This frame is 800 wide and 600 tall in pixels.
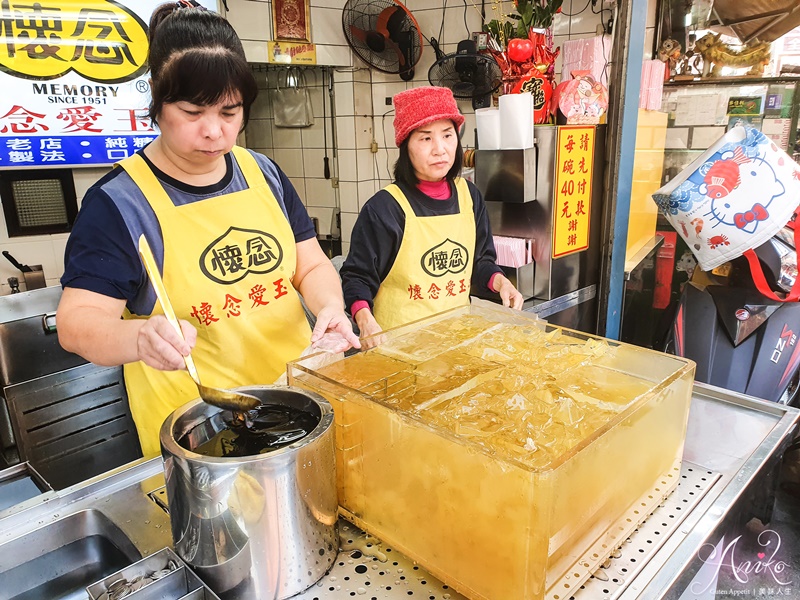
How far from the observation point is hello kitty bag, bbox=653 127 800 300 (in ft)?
7.12

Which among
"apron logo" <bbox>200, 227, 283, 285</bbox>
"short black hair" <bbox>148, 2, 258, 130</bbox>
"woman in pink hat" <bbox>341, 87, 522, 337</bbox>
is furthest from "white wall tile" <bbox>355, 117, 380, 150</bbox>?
"short black hair" <bbox>148, 2, 258, 130</bbox>

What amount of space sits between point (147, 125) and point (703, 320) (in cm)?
302

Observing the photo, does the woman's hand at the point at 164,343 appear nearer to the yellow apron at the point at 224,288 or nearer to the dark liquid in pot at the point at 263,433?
the dark liquid in pot at the point at 263,433

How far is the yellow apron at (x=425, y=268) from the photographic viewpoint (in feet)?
6.92

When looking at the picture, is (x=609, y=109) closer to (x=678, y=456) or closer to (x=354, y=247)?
(x=354, y=247)

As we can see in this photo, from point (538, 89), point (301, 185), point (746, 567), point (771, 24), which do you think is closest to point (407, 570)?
point (746, 567)

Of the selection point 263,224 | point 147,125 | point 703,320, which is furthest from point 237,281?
point 147,125

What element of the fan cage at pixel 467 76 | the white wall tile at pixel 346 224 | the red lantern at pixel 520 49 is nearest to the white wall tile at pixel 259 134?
the white wall tile at pixel 346 224

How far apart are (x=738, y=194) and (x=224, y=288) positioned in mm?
1885

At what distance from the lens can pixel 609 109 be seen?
116 inches

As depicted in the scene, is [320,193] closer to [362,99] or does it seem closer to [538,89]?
[362,99]

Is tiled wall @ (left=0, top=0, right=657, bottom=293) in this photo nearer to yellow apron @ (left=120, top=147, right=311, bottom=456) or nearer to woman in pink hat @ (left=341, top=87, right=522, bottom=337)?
woman in pink hat @ (left=341, top=87, right=522, bottom=337)

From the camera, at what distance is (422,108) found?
1.99 metres

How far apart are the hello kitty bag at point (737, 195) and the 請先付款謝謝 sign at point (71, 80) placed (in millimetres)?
2416
